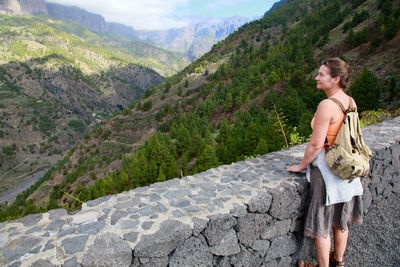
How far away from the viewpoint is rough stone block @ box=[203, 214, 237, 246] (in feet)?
9.32

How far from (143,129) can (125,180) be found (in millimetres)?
31680

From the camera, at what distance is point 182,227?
8.82 ft

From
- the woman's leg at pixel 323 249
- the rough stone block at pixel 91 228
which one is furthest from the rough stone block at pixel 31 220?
the woman's leg at pixel 323 249

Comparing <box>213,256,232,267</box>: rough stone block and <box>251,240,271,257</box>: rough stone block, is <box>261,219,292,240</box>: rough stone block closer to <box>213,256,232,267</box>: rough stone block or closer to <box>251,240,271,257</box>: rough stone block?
<box>251,240,271,257</box>: rough stone block

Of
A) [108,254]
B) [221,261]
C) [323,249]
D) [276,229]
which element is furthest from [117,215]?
[323,249]

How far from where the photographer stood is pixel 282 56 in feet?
185

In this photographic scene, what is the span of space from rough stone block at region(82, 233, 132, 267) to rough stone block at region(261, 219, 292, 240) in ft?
6.69

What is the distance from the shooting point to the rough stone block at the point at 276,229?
3377 millimetres

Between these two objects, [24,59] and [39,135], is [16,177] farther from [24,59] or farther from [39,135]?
[24,59]

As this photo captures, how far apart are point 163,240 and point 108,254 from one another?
2.00 feet

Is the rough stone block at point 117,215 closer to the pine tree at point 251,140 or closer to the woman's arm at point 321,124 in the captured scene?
the woman's arm at point 321,124

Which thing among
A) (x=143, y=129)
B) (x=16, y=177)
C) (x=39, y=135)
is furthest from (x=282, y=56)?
(x=39, y=135)

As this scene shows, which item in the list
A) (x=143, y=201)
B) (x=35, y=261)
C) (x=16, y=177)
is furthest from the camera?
(x=16, y=177)

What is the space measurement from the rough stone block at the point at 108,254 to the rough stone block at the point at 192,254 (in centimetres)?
57
